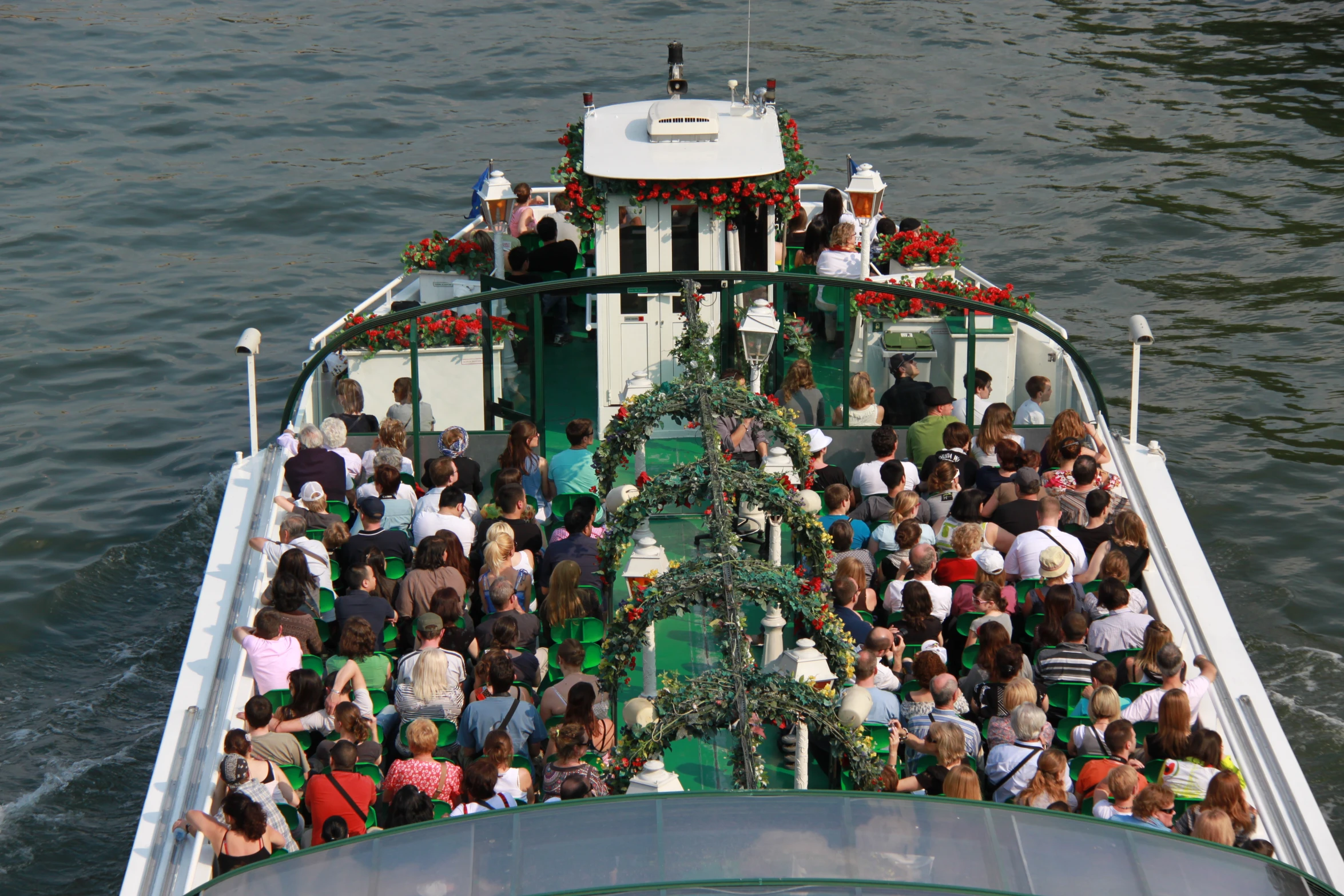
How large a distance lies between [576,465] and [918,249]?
5255mm

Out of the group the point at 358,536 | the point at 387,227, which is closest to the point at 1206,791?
the point at 358,536

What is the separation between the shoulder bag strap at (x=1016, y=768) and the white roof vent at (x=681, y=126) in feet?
22.1

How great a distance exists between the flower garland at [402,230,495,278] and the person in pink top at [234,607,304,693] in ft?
21.4

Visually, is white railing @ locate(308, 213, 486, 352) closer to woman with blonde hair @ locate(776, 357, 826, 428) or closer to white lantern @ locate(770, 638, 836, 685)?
woman with blonde hair @ locate(776, 357, 826, 428)

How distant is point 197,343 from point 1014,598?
48.0 ft

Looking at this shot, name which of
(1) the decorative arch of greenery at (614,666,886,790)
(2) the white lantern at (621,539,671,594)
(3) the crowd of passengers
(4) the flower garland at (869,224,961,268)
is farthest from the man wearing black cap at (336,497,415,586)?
(4) the flower garland at (869,224,961,268)

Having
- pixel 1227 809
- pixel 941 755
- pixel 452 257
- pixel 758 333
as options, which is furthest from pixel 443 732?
pixel 452 257

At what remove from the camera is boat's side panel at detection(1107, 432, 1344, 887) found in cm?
812

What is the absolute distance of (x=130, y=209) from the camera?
81.5ft

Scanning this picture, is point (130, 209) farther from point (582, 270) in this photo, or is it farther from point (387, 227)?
point (582, 270)

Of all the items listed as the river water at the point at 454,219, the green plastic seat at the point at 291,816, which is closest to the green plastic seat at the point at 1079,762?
the green plastic seat at the point at 291,816

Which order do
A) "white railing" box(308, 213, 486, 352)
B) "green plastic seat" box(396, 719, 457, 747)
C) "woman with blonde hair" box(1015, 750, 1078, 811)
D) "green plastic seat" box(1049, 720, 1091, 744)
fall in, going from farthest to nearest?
"white railing" box(308, 213, 486, 352) < "green plastic seat" box(396, 719, 457, 747) < "green plastic seat" box(1049, 720, 1091, 744) < "woman with blonde hair" box(1015, 750, 1078, 811)

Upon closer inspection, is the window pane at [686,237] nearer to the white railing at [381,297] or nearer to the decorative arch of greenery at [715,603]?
the white railing at [381,297]

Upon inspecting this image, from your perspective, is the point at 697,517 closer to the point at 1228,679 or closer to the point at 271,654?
the point at 271,654
